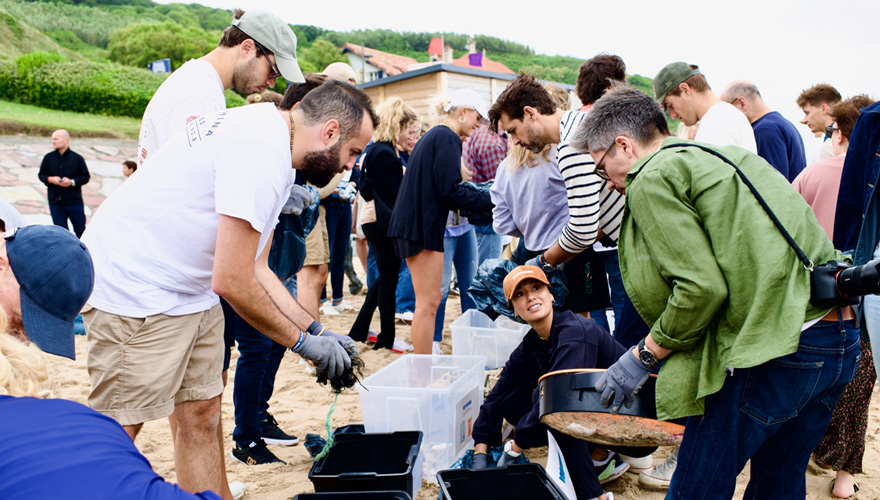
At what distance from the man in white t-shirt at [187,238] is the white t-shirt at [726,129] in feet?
6.51

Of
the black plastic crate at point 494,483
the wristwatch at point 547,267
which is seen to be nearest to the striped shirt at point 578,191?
the wristwatch at point 547,267

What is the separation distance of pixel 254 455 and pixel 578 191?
6.52 feet

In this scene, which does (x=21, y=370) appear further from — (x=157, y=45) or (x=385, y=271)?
(x=157, y=45)

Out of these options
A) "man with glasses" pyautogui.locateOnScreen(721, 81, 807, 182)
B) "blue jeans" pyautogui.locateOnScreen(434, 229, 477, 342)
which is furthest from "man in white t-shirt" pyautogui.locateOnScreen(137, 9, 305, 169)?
"man with glasses" pyautogui.locateOnScreen(721, 81, 807, 182)

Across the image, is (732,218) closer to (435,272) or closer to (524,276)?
(524,276)

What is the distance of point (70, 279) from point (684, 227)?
1.32 metres

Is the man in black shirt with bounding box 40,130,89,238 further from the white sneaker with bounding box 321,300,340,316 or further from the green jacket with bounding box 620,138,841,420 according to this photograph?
the green jacket with bounding box 620,138,841,420

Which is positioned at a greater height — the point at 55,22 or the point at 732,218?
the point at 55,22

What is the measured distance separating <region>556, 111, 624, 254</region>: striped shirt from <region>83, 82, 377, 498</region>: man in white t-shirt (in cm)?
112

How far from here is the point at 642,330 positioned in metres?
2.88

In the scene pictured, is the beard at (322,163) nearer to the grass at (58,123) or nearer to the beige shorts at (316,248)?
the beige shorts at (316,248)

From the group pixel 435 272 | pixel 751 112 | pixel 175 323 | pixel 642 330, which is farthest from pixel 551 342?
pixel 751 112

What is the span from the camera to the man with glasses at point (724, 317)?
139 centimetres

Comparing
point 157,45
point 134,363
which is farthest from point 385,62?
point 134,363
